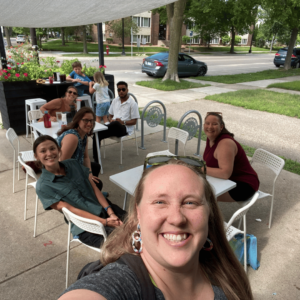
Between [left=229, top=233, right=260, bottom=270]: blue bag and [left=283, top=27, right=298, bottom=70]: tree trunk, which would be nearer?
[left=229, top=233, right=260, bottom=270]: blue bag

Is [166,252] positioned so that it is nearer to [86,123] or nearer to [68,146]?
[68,146]

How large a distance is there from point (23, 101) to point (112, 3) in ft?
14.1

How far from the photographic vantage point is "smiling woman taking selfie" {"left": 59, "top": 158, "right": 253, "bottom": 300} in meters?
0.84

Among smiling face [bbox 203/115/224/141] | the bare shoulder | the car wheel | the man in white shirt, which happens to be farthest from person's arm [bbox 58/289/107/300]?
the car wheel

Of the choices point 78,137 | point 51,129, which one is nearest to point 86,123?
point 78,137

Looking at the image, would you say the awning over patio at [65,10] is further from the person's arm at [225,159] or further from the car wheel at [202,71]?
the car wheel at [202,71]

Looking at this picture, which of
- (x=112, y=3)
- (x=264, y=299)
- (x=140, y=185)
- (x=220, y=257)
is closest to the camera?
(x=140, y=185)

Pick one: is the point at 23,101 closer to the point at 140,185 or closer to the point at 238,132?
the point at 238,132

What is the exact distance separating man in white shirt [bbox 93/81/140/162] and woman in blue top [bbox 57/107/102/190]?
50.9 inches

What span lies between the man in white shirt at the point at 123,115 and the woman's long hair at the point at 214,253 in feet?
12.1

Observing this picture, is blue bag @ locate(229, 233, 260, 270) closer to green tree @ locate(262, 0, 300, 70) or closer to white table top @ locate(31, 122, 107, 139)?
white table top @ locate(31, 122, 107, 139)

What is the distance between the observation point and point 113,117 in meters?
5.44

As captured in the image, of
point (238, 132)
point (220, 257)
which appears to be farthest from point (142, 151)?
point (220, 257)

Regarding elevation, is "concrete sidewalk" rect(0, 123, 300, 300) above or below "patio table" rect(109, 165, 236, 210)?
below
